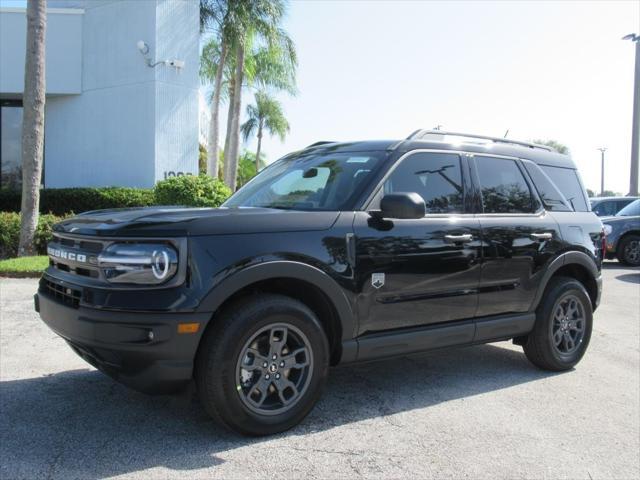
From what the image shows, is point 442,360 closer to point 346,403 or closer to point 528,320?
point 528,320

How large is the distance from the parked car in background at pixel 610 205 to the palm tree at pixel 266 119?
1085 inches

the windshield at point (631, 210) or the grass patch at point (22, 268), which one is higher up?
the windshield at point (631, 210)

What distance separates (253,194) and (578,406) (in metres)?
2.97

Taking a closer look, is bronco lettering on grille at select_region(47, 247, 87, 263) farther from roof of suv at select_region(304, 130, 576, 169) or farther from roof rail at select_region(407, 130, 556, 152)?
roof rail at select_region(407, 130, 556, 152)

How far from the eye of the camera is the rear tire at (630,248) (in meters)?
14.4

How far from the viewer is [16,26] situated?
1773 centimetres

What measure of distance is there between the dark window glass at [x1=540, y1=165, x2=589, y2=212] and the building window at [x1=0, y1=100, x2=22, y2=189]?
1808 centimetres

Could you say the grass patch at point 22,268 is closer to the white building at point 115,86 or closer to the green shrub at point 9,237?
the green shrub at point 9,237

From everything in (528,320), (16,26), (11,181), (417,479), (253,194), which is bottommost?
(417,479)

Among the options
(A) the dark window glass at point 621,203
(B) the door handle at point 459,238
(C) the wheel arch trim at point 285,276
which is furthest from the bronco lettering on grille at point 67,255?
(A) the dark window glass at point 621,203

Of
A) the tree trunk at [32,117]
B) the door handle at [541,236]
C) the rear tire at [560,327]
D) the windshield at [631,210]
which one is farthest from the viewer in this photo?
the windshield at [631,210]

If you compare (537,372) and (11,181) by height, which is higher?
(11,181)

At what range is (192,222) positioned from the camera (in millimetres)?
3408

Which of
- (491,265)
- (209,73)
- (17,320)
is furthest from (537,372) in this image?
(209,73)
